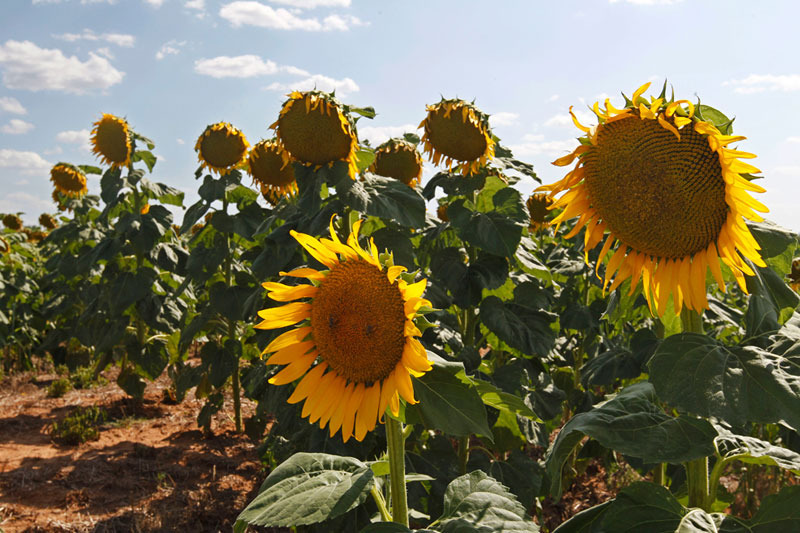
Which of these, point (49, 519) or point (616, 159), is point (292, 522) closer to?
point (616, 159)

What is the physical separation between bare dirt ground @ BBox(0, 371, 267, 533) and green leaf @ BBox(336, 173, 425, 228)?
257cm

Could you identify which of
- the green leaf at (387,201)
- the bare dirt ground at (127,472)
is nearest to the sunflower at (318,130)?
the green leaf at (387,201)

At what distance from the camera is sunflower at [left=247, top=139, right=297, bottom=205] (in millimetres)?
3822

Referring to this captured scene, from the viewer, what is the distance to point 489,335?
363cm

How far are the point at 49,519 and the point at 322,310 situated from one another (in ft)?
12.2

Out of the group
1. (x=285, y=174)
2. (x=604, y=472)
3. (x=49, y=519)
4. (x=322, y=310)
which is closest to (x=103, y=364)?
(x=49, y=519)

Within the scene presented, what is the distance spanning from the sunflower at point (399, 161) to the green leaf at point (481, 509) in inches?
86.8

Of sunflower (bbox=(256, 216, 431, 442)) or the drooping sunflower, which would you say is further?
the drooping sunflower

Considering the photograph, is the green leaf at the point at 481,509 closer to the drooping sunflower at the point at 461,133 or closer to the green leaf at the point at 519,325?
the green leaf at the point at 519,325

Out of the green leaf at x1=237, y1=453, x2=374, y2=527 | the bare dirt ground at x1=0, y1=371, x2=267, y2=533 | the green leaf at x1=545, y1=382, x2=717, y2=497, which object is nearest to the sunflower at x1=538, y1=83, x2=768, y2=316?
the green leaf at x1=545, y1=382, x2=717, y2=497

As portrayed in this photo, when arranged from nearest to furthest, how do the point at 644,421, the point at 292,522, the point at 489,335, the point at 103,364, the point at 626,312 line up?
the point at 292,522, the point at 644,421, the point at 626,312, the point at 489,335, the point at 103,364

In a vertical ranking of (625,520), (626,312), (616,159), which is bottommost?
(625,520)

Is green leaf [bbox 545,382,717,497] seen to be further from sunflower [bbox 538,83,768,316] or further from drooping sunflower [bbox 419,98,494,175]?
drooping sunflower [bbox 419,98,494,175]

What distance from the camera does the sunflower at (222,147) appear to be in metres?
4.81
